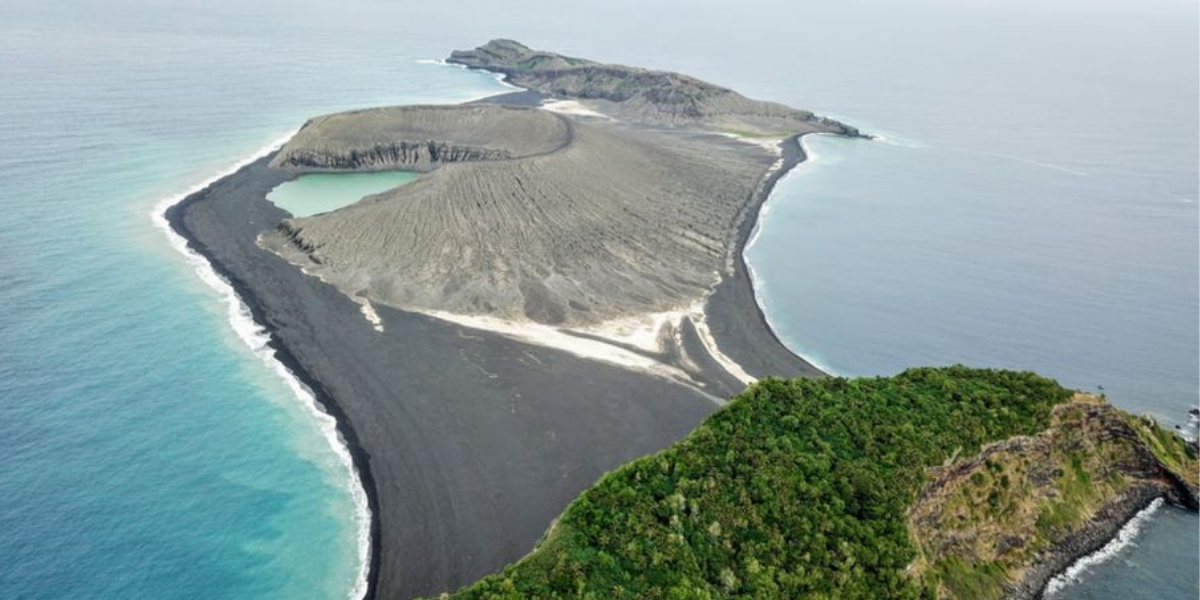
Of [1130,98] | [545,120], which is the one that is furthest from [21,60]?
[1130,98]

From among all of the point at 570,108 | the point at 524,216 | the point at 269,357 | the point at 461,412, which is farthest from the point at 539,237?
the point at 570,108

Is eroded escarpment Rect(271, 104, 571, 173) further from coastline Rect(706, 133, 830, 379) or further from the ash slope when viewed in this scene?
coastline Rect(706, 133, 830, 379)

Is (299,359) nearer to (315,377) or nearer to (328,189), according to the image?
(315,377)

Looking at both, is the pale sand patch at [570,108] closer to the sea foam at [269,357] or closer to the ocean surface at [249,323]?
the ocean surface at [249,323]

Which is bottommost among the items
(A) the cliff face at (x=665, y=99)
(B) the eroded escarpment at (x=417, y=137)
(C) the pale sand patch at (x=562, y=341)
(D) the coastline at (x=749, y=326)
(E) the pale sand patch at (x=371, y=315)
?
(E) the pale sand patch at (x=371, y=315)

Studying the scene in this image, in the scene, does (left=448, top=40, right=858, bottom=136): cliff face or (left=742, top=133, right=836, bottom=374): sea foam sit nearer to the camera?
(left=742, top=133, right=836, bottom=374): sea foam

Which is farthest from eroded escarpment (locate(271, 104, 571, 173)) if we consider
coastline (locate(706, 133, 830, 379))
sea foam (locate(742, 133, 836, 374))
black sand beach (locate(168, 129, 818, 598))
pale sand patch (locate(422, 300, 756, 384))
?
pale sand patch (locate(422, 300, 756, 384))

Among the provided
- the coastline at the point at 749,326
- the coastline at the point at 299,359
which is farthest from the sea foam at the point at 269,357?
the coastline at the point at 749,326
